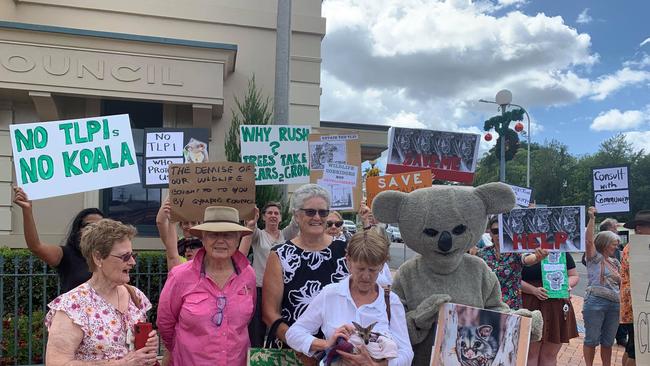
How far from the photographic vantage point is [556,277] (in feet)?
16.3

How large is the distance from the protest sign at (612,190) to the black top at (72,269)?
5.44 m

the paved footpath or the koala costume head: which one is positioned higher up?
the koala costume head

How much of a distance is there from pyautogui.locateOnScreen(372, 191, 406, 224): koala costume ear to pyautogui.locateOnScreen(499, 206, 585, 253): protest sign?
1403mm

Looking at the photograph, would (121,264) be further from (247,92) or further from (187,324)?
(247,92)

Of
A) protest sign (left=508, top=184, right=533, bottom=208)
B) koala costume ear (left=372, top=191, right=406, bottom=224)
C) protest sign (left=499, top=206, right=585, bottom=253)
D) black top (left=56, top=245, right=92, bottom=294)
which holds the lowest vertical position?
black top (left=56, top=245, right=92, bottom=294)

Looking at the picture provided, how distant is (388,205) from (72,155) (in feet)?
8.15

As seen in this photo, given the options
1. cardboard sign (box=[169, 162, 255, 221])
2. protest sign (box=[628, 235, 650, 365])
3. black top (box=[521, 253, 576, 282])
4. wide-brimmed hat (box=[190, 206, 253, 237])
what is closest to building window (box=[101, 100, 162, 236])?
cardboard sign (box=[169, 162, 255, 221])

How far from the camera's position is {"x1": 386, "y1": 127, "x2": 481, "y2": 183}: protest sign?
485cm

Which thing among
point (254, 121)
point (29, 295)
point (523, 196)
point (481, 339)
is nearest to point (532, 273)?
point (523, 196)

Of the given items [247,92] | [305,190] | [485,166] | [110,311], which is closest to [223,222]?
[305,190]

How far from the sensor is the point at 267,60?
945 cm

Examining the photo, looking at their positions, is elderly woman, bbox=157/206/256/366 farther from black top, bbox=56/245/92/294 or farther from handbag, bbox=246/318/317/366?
black top, bbox=56/245/92/294

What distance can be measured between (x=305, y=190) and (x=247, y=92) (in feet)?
21.5

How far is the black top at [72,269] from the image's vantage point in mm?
3307
